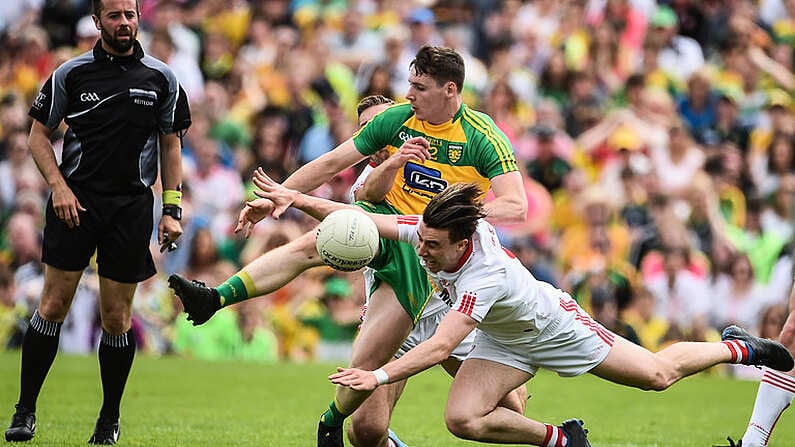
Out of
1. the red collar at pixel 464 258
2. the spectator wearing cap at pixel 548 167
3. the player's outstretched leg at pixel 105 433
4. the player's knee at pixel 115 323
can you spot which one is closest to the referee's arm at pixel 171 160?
the player's knee at pixel 115 323

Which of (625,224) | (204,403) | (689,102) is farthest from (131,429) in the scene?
(689,102)

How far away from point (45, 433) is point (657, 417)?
5.59 meters

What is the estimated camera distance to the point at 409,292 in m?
8.13

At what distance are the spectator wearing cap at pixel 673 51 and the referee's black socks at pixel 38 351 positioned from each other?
11.9m

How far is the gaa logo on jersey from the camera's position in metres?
8.17

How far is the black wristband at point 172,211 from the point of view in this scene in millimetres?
8633

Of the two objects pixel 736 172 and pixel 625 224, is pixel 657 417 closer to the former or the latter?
pixel 625 224

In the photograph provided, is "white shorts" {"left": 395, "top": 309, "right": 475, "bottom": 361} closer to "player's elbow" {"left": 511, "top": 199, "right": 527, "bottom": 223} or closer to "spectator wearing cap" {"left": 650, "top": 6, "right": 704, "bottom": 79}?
"player's elbow" {"left": 511, "top": 199, "right": 527, "bottom": 223}

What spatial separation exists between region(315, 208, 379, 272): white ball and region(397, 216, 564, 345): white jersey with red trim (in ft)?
0.89

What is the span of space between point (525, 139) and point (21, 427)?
993 cm

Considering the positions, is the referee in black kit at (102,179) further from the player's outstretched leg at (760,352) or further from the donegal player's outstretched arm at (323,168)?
the player's outstretched leg at (760,352)

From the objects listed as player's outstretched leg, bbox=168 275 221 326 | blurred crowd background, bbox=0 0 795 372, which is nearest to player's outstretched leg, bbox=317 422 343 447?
player's outstretched leg, bbox=168 275 221 326

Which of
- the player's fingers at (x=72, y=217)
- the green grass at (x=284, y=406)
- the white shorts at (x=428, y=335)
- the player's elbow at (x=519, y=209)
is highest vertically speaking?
the player's elbow at (x=519, y=209)

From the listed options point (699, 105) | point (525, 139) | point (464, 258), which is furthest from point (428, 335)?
point (699, 105)
